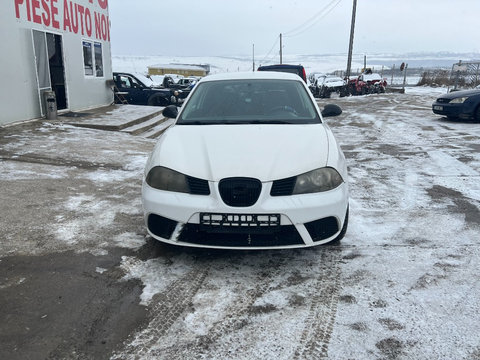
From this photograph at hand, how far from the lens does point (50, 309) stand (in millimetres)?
2600

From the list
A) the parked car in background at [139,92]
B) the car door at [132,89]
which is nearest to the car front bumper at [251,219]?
the parked car in background at [139,92]

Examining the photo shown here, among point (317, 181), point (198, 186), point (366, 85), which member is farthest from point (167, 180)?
point (366, 85)

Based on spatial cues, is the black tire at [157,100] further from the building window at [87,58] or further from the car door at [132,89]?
the building window at [87,58]

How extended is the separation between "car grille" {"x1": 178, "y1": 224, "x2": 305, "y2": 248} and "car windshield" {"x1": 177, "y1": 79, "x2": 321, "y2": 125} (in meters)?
1.32

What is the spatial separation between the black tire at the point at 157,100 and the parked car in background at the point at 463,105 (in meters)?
9.99

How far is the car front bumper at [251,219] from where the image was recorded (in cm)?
288

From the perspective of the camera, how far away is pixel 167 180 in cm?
310

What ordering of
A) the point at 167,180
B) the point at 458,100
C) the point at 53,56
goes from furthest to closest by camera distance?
the point at 458,100 → the point at 53,56 → the point at 167,180

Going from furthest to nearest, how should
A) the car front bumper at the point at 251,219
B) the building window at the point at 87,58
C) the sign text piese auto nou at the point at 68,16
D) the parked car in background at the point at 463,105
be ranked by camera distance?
the building window at the point at 87,58 → the parked car in background at the point at 463,105 → the sign text piese auto nou at the point at 68,16 → the car front bumper at the point at 251,219

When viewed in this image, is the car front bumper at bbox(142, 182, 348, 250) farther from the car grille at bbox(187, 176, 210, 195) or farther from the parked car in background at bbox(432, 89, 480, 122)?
the parked car in background at bbox(432, 89, 480, 122)

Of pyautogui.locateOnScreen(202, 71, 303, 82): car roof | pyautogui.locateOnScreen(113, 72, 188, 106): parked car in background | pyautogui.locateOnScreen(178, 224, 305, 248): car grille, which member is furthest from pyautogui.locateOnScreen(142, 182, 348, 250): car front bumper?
pyautogui.locateOnScreen(113, 72, 188, 106): parked car in background

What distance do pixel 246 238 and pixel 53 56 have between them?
9.86m

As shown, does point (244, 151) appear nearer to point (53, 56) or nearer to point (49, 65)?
point (49, 65)

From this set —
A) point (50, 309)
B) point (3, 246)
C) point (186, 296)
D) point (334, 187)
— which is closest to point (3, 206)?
point (3, 246)
